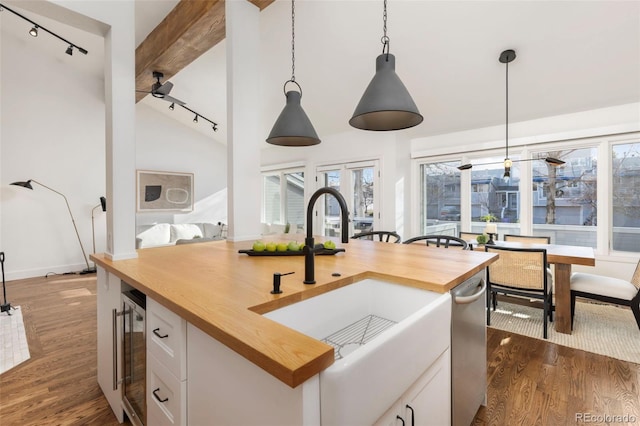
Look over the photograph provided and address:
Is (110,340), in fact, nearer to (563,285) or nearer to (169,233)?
(563,285)

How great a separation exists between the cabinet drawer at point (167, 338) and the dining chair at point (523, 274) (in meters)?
2.83

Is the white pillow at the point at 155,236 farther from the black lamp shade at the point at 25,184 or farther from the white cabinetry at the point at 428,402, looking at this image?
the white cabinetry at the point at 428,402

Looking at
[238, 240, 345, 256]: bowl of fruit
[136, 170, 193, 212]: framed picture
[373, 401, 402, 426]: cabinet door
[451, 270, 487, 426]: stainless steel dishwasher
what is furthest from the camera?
[136, 170, 193, 212]: framed picture

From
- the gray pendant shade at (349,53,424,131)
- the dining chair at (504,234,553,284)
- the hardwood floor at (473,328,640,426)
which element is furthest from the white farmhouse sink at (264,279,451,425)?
the dining chair at (504,234,553,284)

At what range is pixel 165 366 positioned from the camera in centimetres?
110

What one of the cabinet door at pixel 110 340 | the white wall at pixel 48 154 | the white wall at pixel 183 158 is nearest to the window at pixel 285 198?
the white wall at pixel 183 158

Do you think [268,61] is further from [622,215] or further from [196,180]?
[622,215]

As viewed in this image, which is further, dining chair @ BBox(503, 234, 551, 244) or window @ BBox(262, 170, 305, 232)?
window @ BBox(262, 170, 305, 232)

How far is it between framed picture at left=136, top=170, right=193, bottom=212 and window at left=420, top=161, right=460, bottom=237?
5006 mm

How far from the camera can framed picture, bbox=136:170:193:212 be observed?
20.1 feet

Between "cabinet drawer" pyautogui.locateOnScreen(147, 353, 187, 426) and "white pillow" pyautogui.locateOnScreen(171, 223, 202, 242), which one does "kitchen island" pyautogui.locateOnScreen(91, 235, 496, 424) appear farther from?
"white pillow" pyautogui.locateOnScreen(171, 223, 202, 242)

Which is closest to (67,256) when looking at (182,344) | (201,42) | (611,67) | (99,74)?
(99,74)

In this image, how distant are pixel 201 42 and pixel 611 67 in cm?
424

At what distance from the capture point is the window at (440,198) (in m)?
4.82
